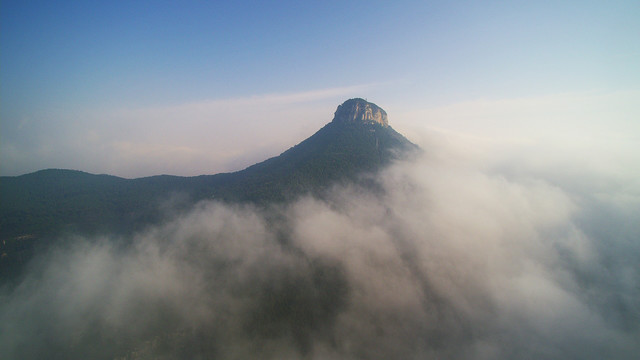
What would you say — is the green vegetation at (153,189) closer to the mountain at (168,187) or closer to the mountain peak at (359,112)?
the mountain at (168,187)

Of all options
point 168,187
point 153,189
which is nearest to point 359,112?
point 168,187

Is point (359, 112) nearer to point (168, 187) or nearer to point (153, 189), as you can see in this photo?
point (168, 187)

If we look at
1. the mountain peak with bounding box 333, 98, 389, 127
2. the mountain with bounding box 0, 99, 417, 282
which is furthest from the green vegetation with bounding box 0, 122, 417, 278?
the mountain peak with bounding box 333, 98, 389, 127

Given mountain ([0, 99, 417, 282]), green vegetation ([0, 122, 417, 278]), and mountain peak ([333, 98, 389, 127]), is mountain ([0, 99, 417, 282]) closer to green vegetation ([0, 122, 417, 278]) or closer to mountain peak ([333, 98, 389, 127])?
green vegetation ([0, 122, 417, 278])

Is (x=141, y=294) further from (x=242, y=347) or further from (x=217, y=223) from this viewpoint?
(x=242, y=347)

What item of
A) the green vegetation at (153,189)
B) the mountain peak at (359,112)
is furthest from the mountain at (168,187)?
the mountain peak at (359,112)

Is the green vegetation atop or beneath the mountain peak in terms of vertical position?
beneath
